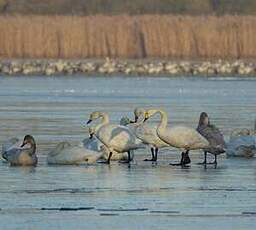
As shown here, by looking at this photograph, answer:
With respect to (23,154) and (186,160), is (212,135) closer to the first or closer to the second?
(186,160)

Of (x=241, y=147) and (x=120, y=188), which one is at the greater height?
(x=241, y=147)

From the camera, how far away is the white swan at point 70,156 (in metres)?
17.0

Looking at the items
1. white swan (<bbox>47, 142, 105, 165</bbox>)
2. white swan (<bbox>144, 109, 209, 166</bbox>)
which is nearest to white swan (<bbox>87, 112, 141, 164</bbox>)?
white swan (<bbox>47, 142, 105, 165</bbox>)

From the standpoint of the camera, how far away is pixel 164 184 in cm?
1464

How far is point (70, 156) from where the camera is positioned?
55.9 ft

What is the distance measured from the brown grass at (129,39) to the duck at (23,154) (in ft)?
119

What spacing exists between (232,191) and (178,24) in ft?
138

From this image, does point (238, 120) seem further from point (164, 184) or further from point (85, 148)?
point (164, 184)

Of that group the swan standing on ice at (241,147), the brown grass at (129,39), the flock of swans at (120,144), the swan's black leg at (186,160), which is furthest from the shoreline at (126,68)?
the swan's black leg at (186,160)

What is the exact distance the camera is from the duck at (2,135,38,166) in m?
16.7

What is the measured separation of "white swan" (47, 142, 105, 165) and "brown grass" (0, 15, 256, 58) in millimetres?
36527

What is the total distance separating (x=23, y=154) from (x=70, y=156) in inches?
24.1

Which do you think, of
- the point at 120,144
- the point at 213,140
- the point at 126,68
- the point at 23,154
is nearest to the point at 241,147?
the point at 213,140

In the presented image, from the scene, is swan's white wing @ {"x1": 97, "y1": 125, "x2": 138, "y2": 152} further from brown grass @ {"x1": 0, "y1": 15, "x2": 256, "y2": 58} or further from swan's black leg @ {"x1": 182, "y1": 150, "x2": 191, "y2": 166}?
brown grass @ {"x1": 0, "y1": 15, "x2": 256, "y2": 58}
